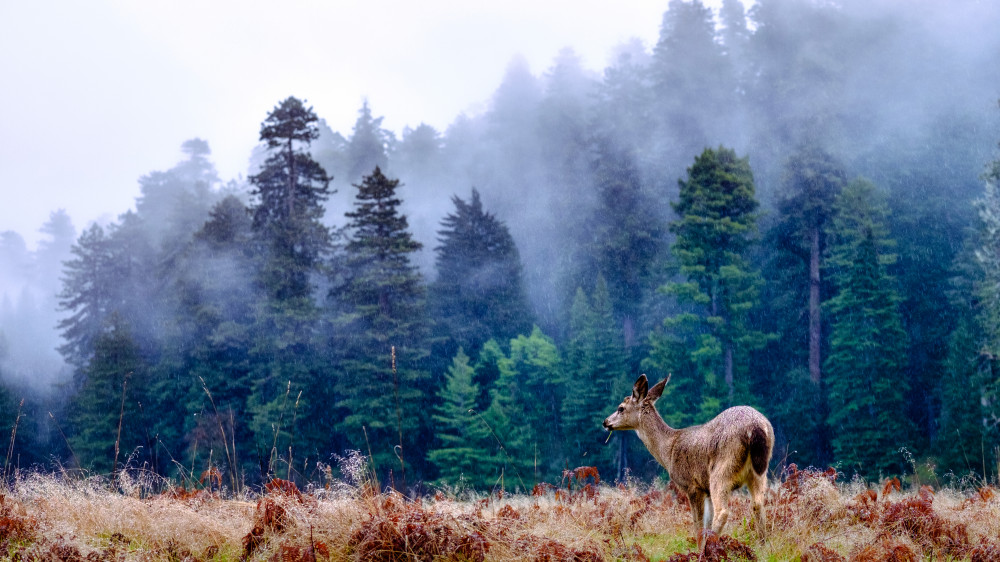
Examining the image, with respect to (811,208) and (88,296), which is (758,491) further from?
(88,296)

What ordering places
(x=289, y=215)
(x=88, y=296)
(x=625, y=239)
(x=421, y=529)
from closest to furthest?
(x=421, y=529) → (x=289, y=215) → (x=625, y=239) → (x=88, y=296)

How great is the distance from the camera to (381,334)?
3734 centimetres

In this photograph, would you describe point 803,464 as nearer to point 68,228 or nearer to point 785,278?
point 785,278

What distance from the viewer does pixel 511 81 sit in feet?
292

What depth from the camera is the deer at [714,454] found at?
573cm

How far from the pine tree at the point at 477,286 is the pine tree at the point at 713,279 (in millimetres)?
10546

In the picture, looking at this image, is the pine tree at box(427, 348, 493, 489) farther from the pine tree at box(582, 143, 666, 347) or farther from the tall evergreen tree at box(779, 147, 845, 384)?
the tall evergreen tree at box(779, 147, 845, 384)

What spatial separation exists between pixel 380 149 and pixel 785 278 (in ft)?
136

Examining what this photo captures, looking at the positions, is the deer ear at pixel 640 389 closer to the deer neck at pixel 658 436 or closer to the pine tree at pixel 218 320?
the deer neck at pixel 658 436

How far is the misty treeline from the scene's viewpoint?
34.8m

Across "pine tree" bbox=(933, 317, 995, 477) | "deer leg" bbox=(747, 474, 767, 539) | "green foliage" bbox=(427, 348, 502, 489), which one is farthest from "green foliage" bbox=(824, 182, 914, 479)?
"deer leg" bbox=(747, 474, 767, 539)

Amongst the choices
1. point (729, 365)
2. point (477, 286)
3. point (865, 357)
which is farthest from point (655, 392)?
point (477, 286)

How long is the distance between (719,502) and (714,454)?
15.4 inches

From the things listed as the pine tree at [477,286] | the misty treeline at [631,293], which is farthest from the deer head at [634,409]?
the pine tree at [477,286]
